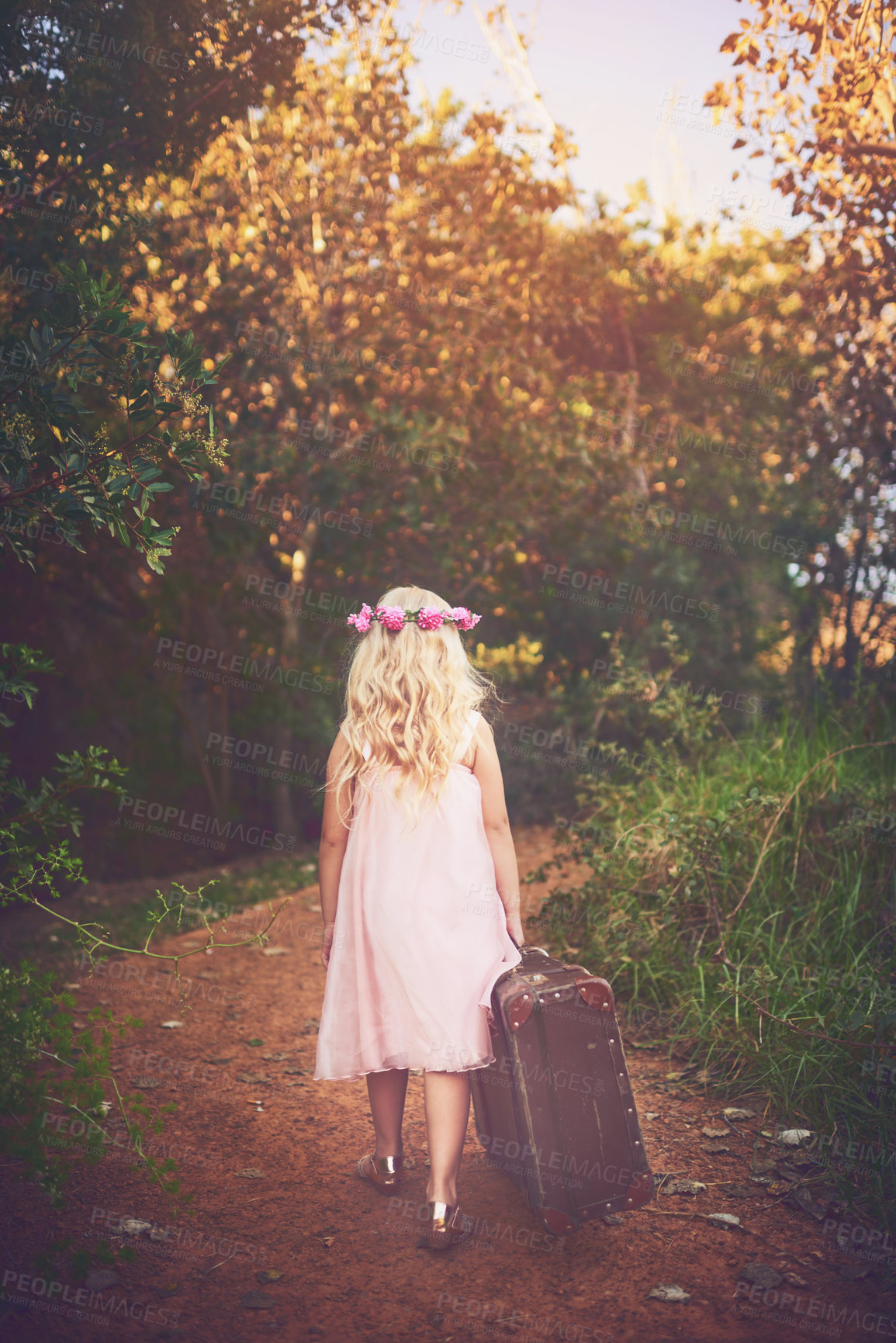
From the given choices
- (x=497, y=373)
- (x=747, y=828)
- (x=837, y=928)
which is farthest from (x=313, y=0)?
(x=837, y=928)

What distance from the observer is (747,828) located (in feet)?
14.0

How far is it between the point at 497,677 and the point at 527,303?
140 inches

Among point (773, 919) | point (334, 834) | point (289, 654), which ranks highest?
point (289, 654)

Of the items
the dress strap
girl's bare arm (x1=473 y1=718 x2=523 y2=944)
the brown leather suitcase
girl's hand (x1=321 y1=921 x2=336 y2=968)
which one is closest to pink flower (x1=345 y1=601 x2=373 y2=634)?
the dress strap

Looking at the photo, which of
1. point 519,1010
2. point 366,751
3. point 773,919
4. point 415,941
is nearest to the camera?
point 519,1010

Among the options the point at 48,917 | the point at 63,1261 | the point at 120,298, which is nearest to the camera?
the point at 63,1261

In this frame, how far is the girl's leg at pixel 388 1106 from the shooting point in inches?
107

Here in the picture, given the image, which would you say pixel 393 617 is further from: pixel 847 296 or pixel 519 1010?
pixel 847 296

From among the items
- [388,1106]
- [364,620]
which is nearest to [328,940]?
[388,1106]

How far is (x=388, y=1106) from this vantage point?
277cm

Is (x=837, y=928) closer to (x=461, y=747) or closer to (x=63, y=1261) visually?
(x=461, y=747)

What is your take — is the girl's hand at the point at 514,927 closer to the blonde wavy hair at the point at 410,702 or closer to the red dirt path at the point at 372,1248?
the blonde wavy hair at the point at 410,702

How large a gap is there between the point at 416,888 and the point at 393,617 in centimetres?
83

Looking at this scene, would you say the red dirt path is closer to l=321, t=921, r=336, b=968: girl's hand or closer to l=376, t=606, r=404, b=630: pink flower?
l=321, t=921, r=336, b=968: girl's hand
